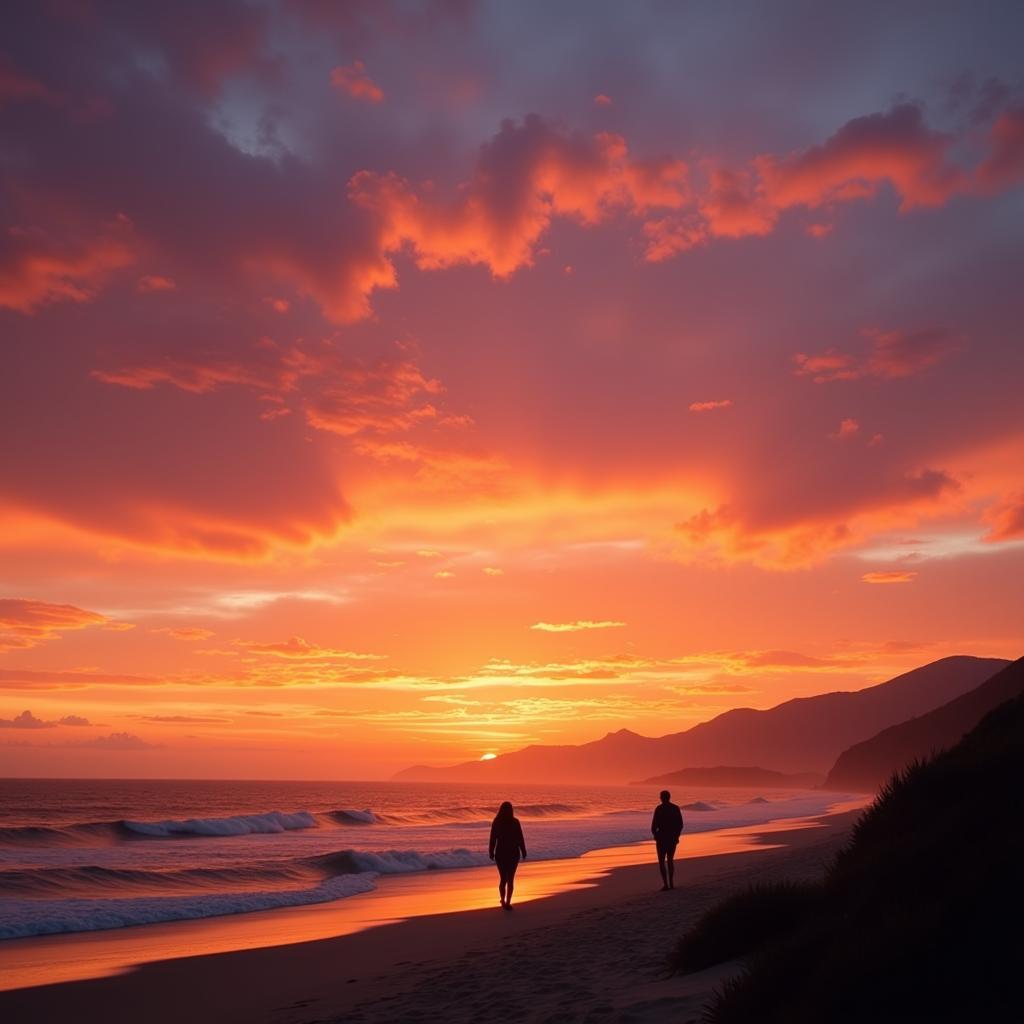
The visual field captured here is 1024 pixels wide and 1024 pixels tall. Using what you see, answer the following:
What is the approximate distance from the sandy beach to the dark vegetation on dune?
906 millimetres

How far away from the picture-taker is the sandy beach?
802 centimetres

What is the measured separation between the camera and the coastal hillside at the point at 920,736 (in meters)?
57.6

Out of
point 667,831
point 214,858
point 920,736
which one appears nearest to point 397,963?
point 667,831

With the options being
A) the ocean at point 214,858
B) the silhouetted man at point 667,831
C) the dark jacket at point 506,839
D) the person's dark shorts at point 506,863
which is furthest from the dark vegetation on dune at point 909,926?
the ocean at point 214,858

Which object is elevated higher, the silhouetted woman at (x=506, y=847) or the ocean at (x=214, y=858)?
the silhouetted woman at (x=506, y=847)

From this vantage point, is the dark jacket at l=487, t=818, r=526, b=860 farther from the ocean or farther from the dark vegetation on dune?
the dark vegetation on dune

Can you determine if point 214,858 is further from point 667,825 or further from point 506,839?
point 667,825

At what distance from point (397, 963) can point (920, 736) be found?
102461mm

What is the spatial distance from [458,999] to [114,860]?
93.1 ft

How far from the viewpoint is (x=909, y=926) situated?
16.9 ft

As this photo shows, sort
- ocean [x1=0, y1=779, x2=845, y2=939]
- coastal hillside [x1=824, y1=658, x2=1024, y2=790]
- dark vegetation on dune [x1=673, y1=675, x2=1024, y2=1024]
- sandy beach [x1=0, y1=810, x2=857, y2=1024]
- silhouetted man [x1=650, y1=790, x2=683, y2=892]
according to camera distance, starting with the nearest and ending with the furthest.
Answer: dark vegetation on dune [x1=673, y1=675, x2=1024, y2=1024]
sandy beach [x1=0, y1=810, x2=857, y2=1024]
silhouetted man [x1=650, y1=790, x2=683, y2=892]
ocean [x1=0, y1=779, x2=845, y2=939]
coastal hillside [x1=824, y1=658, x2=1024, y2=790]

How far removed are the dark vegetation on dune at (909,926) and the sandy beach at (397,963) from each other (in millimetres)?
906

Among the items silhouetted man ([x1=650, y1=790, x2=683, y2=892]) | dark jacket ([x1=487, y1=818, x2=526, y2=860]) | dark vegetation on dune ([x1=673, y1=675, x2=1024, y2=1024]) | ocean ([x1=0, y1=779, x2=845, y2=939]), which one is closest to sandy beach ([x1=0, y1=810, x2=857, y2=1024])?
silhouetted man ([x1=650, y1=790, x2=683, y2=892])

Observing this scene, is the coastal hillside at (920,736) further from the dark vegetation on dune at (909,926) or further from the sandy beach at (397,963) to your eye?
the dark vegetation on dune at (909,926)
